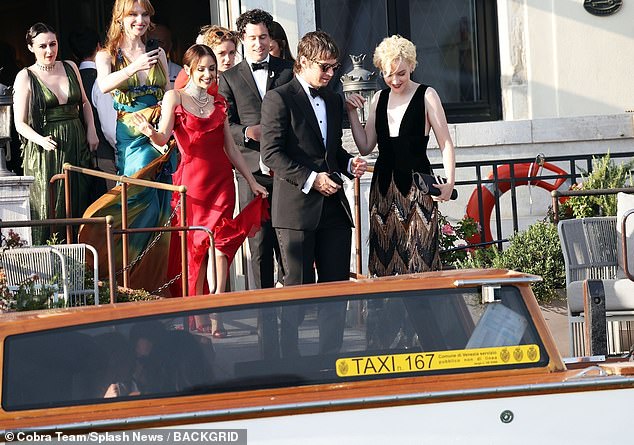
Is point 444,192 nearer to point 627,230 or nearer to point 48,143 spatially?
point 627,230

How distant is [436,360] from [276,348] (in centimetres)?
50

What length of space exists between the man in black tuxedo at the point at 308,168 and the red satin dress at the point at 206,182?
0.92m

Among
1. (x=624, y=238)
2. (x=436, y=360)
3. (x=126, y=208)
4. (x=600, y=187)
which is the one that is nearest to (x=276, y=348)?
(x=436, y=360)

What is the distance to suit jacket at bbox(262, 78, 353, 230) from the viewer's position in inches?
290

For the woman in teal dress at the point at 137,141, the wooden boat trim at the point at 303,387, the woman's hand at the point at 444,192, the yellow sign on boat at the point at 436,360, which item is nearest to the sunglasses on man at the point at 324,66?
the woman's hand at the point at 444,192

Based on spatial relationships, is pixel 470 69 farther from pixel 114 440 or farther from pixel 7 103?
pixel 114 440

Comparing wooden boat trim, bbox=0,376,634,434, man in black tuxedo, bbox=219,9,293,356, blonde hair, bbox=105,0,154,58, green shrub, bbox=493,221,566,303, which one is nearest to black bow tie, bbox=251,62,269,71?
man in black tuxedo, bbox=219,9,293,356

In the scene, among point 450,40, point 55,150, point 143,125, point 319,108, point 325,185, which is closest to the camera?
point 325,185

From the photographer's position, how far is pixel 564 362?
167 inches

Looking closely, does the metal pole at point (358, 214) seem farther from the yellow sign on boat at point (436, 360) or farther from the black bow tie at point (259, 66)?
the yellow sign on boat at point (436, 360)

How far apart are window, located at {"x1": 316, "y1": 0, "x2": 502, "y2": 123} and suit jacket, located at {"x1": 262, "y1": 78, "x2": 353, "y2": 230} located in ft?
18.9

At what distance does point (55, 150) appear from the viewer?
9.31 meters

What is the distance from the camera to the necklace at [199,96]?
832 centimetres

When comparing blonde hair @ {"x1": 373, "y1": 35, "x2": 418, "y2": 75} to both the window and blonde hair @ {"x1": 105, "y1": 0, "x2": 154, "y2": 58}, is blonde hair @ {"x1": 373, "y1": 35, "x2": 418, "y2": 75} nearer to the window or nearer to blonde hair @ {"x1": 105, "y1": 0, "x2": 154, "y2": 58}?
blonde hair @ {"x1": 105, "y1": 0, "x2": 154, "y2": 58}
